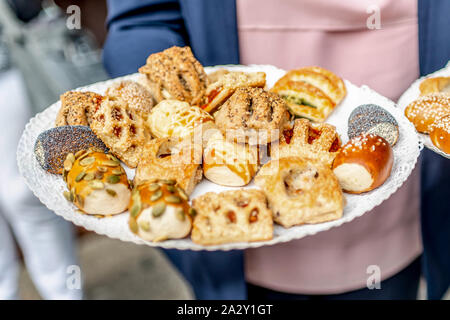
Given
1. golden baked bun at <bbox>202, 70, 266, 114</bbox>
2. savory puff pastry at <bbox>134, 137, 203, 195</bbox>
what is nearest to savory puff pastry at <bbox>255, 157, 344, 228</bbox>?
savory puff pastry at <bbox>134, 137, 203, 195</bbox>

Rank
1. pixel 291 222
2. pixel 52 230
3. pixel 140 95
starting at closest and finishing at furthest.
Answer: pixel 291 222
pixel 140 95
pixel 52 230

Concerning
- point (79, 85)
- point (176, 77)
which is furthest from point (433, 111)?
point (79, 85)

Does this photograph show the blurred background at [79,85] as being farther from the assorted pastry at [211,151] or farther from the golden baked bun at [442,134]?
the golden baked bun at [442,134]

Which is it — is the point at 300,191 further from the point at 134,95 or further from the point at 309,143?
the point at 134,95

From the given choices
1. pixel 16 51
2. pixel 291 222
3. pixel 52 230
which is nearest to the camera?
pixel 291 222
